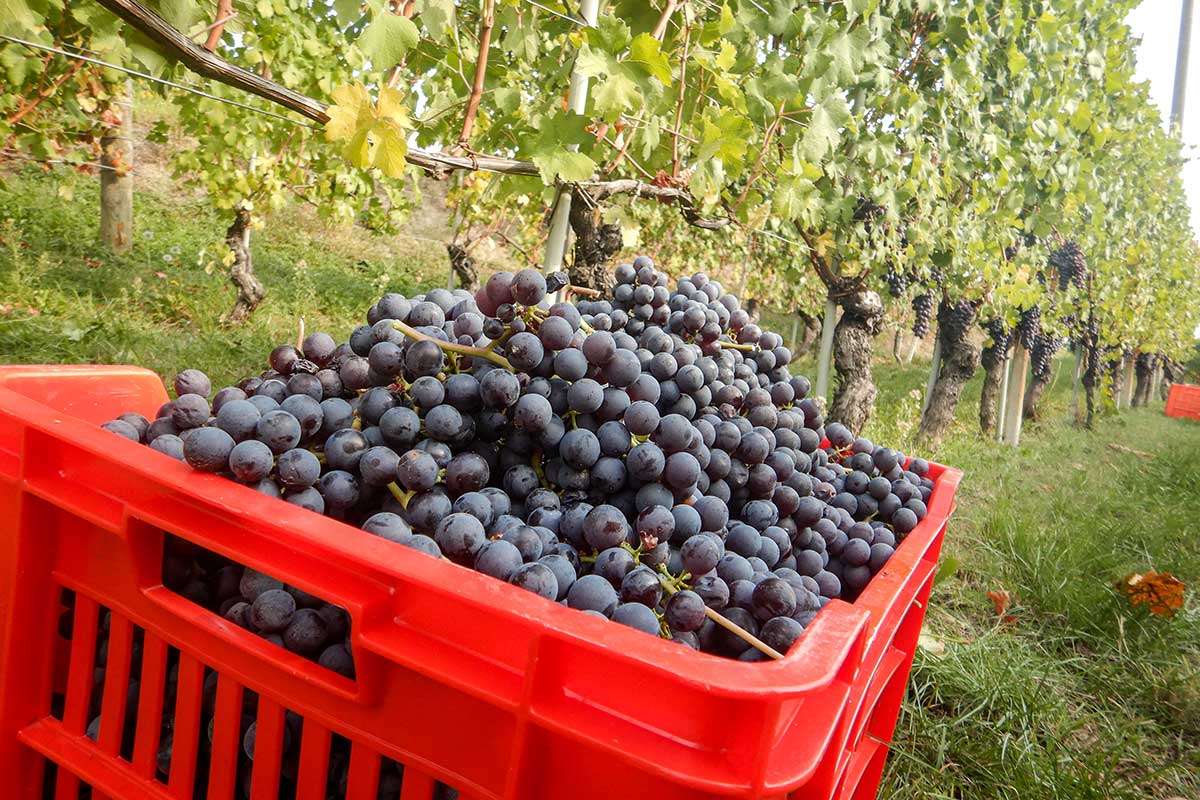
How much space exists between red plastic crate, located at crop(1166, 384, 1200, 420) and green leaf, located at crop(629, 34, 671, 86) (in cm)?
1878

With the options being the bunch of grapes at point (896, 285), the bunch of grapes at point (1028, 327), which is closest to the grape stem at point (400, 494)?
the bunch of grapes at point (896, 285)

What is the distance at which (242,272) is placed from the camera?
17.9ft

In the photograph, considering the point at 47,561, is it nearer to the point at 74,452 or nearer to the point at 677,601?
the point at 74,452

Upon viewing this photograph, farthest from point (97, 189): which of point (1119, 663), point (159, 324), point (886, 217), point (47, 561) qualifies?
point (1119, 663)

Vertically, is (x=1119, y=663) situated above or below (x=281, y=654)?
below

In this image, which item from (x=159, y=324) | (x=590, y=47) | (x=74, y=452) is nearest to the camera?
(x=74, y=452)

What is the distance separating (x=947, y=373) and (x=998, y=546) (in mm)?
2995

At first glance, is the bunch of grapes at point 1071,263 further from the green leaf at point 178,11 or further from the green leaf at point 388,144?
the green leaf at point 178,11

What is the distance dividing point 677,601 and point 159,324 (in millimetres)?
5433

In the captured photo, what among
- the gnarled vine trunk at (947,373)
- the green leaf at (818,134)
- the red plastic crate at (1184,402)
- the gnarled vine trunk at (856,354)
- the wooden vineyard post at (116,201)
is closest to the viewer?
the green leaf at (818,134)

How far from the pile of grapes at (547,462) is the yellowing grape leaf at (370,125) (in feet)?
1.05

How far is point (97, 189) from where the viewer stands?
361 inches

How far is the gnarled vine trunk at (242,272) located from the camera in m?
5.44

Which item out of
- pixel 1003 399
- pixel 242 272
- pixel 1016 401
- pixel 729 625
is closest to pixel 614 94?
pixel 729 625
